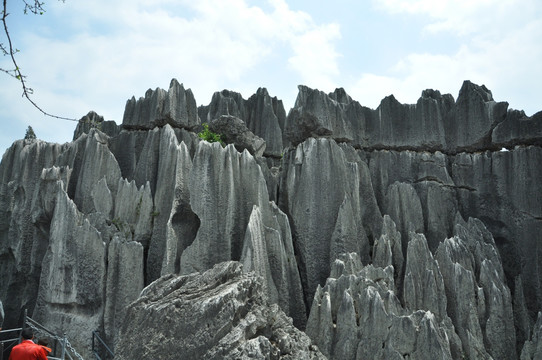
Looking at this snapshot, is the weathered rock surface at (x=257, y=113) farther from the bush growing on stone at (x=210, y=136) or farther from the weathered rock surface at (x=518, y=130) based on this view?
the weathered rock surface at (x=518, y=130)

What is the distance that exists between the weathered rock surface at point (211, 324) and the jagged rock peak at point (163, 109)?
11.5 m

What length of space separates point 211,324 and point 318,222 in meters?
9.73

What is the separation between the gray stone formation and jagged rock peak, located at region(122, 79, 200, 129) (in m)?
0.06

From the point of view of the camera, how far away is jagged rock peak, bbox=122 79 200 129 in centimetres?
1931

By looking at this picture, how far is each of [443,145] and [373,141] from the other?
9.06ft

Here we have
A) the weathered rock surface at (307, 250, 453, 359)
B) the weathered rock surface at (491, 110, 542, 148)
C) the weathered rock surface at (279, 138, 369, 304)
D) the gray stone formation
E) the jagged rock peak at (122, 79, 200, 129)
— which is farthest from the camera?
the jagged rock peak at (122, 79, 200, 129)

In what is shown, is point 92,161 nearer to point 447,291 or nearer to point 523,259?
point 447,291

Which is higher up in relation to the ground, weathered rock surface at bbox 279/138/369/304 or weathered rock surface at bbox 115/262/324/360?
weathered rock surface at bbox 279/138/369/304

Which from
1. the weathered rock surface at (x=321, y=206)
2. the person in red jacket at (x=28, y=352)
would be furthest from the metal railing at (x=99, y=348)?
the person in red jacket at (x=28, y=352)

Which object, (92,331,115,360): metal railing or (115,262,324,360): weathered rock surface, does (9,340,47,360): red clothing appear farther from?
(92,331,115,360): metal railing

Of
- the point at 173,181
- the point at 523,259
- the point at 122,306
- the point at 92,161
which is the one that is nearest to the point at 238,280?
the point at 122,306

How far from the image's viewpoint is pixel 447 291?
1495 cm

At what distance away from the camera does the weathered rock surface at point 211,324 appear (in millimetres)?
7379

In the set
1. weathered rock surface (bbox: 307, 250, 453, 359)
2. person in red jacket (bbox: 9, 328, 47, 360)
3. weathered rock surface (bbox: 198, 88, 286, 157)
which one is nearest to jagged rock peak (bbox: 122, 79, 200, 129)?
weathered rock surface (bbox: 198, 88, 286, 157)
